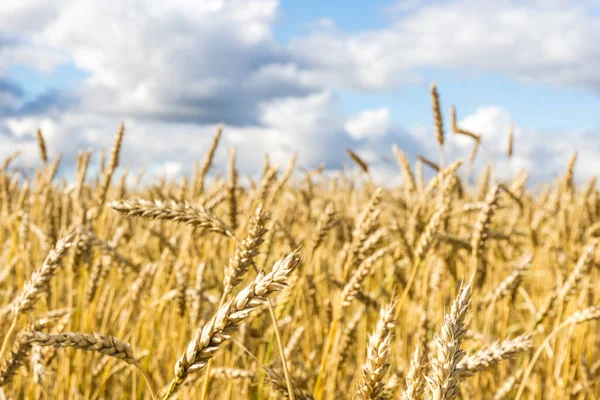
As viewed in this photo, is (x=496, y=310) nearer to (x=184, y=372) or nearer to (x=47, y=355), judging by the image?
(x=47, y=355)

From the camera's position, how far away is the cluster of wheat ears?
943mm

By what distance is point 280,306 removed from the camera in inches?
73.9

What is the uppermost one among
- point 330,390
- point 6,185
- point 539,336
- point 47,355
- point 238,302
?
point 6,185

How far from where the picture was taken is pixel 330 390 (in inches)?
72.6

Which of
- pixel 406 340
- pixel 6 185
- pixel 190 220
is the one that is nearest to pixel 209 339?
pixel 190 220

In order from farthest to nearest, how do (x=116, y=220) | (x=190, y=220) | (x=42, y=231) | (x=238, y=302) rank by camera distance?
(x=116, y=220)
(x=42, y=231)
(x=190, y=220)
(x=238, y=302)

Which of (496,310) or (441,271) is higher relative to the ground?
(441,271)

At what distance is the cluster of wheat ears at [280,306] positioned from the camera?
3.10ft

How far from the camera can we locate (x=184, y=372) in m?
0.85

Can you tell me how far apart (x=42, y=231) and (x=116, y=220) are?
57 centimetres

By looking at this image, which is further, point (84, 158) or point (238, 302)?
point (84, 158)

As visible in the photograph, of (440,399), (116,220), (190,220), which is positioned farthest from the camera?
(116,220)

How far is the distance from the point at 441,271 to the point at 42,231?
1.75 m

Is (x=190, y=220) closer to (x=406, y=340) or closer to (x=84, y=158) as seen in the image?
(x=406, y=340)
